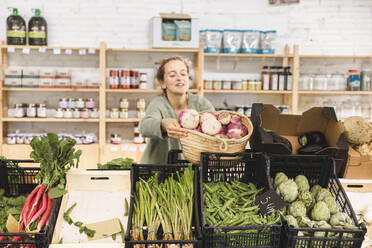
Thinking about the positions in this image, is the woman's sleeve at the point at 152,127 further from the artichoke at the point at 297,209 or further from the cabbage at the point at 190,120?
the artichoke at the point at 297,209

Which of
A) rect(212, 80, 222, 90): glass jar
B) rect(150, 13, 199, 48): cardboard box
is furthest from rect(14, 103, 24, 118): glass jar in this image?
rect(212, 80, 222, 90): glass jar

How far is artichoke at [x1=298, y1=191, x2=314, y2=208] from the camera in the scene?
4.81ft

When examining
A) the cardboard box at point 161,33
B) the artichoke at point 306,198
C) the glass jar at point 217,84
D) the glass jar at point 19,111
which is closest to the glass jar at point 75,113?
the glass jar at point 19,111

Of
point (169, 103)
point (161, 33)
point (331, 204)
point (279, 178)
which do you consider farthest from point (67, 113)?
point (331, 204)

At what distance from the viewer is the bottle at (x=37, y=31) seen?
4418 millimetres

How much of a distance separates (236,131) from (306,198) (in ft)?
1.35

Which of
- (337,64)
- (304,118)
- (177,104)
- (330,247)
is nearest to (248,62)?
(337,64)

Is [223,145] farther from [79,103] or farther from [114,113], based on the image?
[79,103]

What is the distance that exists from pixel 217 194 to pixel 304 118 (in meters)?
0.79

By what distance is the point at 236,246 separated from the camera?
128cm

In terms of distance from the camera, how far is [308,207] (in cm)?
148

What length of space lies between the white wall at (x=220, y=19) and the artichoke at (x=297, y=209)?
3813mm

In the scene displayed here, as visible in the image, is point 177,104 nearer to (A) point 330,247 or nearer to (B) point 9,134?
(A) point 330,247

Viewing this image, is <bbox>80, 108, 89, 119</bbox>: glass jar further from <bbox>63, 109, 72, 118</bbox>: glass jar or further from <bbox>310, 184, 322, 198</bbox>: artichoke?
<bbox>310, 184, 322, 198</bbox>: artichoke
